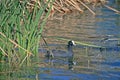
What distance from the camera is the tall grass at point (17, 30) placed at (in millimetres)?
8211

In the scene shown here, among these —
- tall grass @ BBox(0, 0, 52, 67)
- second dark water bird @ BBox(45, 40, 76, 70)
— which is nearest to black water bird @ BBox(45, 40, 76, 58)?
second dark water bird @ BBox(45, 40, 76, 70)

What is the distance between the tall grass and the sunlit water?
398mm

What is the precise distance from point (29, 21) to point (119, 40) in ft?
9.43

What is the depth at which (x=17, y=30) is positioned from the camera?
831 cm

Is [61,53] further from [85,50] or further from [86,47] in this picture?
[86,47]

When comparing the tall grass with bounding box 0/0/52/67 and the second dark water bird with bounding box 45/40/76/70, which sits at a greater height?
the tall grass with bounding box 0/0/52/67

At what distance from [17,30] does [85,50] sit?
189 cm

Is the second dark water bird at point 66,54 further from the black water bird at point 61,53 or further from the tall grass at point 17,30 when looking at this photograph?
the tall grass at point 17,30

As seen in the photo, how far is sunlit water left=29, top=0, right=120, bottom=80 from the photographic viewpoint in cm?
794

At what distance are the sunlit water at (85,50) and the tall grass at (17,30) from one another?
1.31 feet

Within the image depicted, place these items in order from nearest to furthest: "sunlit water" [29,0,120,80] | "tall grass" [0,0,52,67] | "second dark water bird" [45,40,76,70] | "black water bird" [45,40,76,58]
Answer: "sunlit water" [29,0,120,80]
"tall grass" [0,0,52,67]
"second dark water bird" [45,40,76,70]
"black water bird" [45,40,76,58]

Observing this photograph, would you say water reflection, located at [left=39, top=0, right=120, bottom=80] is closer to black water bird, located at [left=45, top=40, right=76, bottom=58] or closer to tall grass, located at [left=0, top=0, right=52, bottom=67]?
black water bird, located at [left=45, top=40, right=76, bottom=58]

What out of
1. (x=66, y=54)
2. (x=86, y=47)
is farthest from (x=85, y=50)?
(x=66, y=54)

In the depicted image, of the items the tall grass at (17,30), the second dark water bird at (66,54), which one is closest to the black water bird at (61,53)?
the second dark water bird at (66,54)
